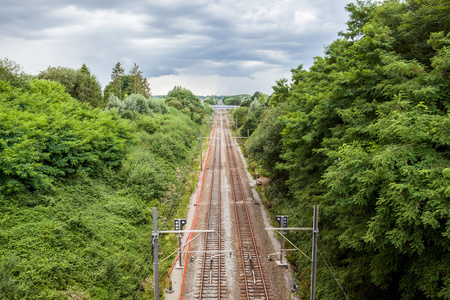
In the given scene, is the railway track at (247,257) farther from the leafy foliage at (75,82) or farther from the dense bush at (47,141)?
the leafy foliage at (75,82)

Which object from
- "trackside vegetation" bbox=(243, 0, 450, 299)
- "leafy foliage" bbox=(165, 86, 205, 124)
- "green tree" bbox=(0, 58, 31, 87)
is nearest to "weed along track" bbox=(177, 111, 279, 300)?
"trackside vegetation" bbox=(243, 0, 450, 299)

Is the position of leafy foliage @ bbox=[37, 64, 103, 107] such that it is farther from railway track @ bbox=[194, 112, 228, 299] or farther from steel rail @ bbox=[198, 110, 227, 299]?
railway track @ bbox=[194, 112, 228, 299]

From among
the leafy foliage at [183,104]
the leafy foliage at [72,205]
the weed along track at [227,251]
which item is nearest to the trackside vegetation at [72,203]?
the leafy foliage at [72,205]

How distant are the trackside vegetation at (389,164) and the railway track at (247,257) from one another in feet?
7.84

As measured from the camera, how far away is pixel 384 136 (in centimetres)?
1007

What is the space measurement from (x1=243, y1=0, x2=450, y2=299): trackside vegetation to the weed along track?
2.78m

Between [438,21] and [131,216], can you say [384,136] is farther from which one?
[131,216]

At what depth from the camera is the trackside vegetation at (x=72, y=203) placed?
1306cm

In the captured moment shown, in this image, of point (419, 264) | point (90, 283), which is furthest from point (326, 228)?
point (90, 283)

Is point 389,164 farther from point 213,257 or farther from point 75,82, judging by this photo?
point 75,82

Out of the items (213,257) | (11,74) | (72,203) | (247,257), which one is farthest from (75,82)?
(247,257)

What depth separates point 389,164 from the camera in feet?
30.6

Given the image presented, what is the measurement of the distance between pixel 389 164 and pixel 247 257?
13755 millimetres

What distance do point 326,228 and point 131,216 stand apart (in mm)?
13300
